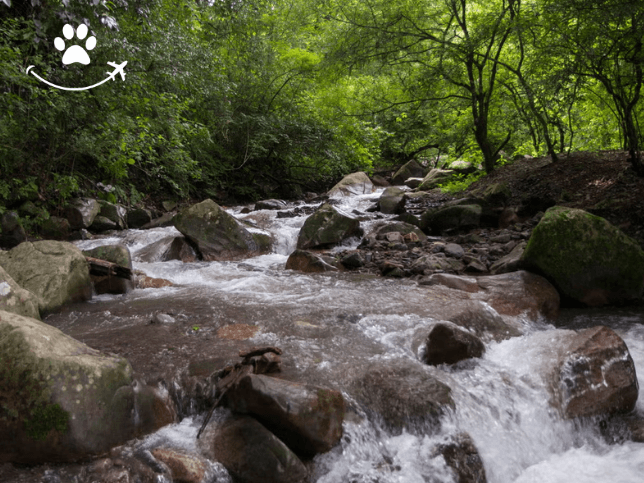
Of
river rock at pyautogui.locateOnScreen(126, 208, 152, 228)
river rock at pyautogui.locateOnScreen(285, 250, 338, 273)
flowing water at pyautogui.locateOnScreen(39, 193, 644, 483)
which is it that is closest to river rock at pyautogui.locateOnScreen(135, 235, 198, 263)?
flowing water at pyautogui.locateOnScreen(39, 193, 644, 483)

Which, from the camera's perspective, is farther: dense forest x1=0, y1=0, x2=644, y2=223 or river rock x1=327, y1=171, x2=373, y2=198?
river rock x1=327, y1=171, x2=373, y2=198

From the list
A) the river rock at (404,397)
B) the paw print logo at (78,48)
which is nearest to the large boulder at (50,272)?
the river rock at (404,397)

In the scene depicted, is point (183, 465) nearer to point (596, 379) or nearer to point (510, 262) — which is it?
→ point (596, 379)

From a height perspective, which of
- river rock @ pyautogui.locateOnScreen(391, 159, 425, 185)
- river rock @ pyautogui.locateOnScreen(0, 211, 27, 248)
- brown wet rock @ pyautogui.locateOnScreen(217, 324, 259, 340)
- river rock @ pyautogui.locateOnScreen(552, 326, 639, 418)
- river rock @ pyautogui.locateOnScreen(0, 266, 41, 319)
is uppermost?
river rock @ pyautogui.locateOnScreen(391, 159, 425, 185)

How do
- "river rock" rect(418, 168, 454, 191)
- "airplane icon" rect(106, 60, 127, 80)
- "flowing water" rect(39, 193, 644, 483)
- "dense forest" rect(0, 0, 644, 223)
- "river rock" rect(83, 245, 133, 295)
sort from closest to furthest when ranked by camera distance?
"flowing water" rect(39, 193, 644, 483) → "river rock" rect(83, 245, 133, 295) → "dense forest" rect(0, 0, 644, 223) → "airplane icon" rect(106, 60, 127, 80) → "river rock" rect(418, 168, 454, 191)

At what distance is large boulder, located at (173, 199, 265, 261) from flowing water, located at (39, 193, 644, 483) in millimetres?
1320

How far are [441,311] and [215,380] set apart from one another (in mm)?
2609

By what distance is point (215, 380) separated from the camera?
291 cm

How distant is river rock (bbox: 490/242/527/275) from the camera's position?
566 cm

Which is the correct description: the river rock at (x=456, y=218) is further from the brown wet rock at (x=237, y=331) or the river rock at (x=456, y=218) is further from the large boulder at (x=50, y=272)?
the large boulder at (x=50, y=272)

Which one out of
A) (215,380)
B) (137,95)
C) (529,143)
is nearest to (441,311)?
(215,380)

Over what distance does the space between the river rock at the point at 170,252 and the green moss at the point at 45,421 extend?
17.4 feet

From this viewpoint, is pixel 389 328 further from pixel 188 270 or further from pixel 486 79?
pixel 486 79

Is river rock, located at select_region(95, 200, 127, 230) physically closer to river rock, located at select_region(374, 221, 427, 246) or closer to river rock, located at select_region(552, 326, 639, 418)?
river rock, located at select_region(374, 221, 427, 246)
